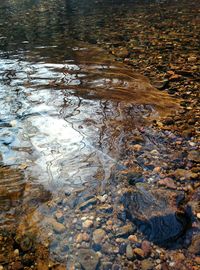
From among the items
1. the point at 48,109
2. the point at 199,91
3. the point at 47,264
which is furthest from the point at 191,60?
the point at 47,264

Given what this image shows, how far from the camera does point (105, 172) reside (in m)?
3.86

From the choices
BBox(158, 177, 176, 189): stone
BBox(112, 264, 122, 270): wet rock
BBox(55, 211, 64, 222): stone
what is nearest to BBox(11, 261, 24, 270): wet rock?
BBox(55, 211, 64, 222): stone

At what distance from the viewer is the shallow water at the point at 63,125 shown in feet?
11.7

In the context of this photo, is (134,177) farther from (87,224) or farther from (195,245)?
(195,245)

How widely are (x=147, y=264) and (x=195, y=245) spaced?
1.65 feet

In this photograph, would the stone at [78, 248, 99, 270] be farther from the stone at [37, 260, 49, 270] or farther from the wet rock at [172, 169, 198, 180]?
the wet rock at [172, 169, 198, 180]

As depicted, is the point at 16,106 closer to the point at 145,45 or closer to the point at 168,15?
the point at 145,45

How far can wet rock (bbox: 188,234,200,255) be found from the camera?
2.70 metres

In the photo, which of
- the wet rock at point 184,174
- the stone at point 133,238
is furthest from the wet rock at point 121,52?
the stone at point 133,238

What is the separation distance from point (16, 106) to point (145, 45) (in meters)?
5.68

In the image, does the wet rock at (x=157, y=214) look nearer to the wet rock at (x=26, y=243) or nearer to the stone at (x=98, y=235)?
the stone at (x=98, y=235)

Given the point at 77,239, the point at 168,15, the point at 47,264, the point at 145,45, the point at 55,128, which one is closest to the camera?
the point at 47,264

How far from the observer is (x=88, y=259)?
108 inches


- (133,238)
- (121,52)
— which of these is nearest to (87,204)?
(133,238)
